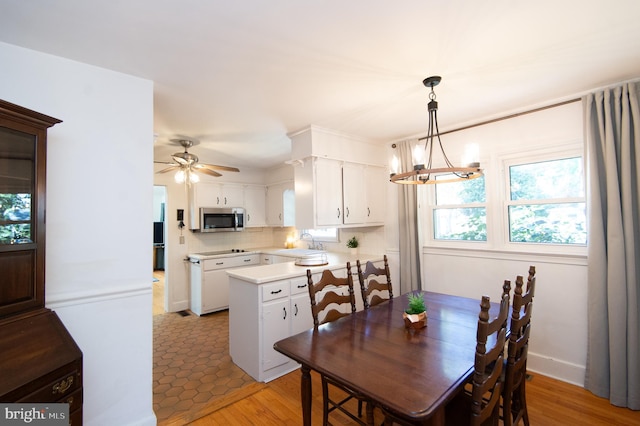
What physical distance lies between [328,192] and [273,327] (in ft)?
5.30

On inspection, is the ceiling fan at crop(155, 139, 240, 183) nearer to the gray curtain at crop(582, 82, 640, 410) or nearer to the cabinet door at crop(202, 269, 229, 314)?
the cabinet door at crop(202, 269, 229, 314)

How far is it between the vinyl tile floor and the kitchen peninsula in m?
0.20

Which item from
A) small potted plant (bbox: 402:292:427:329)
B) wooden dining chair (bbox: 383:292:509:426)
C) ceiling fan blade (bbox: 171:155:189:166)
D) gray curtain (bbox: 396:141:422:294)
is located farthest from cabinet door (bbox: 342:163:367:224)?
wooden dining chair (bbox: 383:292:509:426)

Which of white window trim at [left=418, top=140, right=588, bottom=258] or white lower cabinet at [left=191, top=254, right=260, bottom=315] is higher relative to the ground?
white window trim at [left=418, top=140, right=588, bottom=258]

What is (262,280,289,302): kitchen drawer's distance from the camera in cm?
266

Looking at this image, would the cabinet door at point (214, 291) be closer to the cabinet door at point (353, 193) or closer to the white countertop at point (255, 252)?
the white countertop at point (255, 252)

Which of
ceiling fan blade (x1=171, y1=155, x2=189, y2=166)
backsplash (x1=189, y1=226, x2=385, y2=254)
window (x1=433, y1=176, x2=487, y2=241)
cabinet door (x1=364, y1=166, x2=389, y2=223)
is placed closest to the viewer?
window (x1=433, y1=176, x2=487, y2=241)

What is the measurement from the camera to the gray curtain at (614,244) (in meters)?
2.18

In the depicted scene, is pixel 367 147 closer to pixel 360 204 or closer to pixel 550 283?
pixel 360 204

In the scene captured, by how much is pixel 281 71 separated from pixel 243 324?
232cm

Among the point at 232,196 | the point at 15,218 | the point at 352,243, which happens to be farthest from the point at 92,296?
the point at 232,196

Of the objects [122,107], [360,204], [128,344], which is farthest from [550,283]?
[122,107]

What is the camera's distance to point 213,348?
336cm

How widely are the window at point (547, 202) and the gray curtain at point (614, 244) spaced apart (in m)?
0.23
